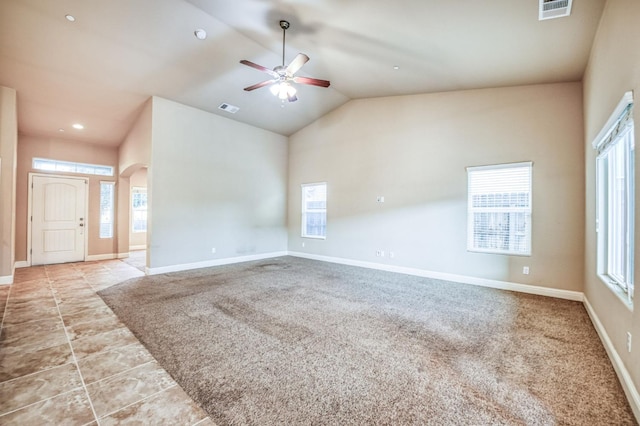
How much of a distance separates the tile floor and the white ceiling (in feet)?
11.9

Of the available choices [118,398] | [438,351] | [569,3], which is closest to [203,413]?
[118,398]

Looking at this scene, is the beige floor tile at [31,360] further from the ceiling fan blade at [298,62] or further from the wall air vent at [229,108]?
the wall air vent at [229,108]

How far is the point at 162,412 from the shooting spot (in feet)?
5.62

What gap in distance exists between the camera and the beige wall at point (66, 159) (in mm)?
6176

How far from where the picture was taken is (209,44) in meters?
4.29

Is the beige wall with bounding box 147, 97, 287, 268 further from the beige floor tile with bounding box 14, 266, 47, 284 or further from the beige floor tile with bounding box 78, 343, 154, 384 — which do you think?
the beige floor tile with bounding box 78, 343, 154, 384

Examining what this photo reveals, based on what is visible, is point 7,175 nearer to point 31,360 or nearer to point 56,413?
point 31,360

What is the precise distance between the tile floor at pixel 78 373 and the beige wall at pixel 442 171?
480 centimetres

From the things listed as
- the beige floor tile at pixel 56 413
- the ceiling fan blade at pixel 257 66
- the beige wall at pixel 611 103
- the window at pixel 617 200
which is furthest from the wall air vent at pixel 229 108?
the window at pixel 617 200

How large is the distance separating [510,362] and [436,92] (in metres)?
4.77

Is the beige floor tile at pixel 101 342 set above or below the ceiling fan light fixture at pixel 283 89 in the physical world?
below

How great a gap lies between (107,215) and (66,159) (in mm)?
1647

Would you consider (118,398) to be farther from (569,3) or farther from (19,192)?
(19,192)

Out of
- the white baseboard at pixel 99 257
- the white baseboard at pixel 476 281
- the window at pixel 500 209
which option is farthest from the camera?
the white baseboard at pixel 99 257
